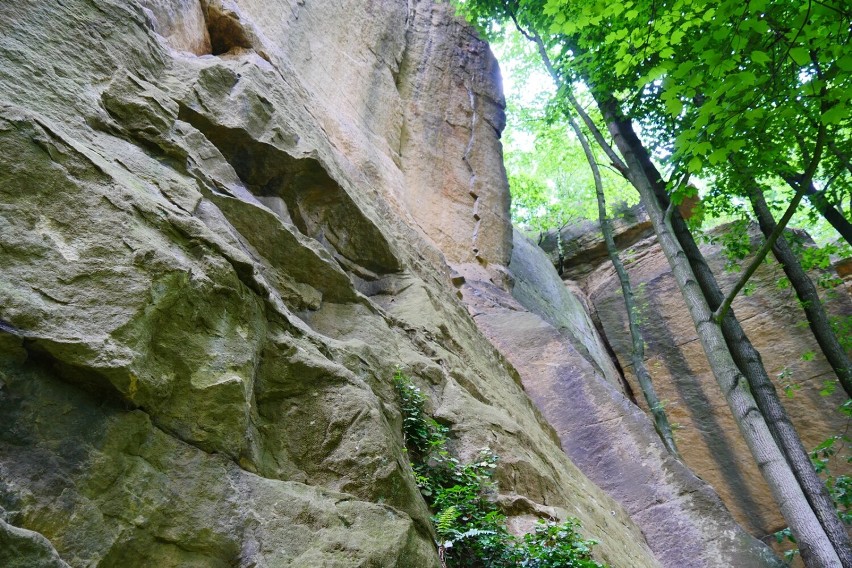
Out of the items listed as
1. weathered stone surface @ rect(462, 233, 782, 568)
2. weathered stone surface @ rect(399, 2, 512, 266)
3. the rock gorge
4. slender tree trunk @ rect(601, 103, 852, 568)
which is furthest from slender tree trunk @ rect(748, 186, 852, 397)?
weathered stone surface @ rect(399, 2, 512, 266)

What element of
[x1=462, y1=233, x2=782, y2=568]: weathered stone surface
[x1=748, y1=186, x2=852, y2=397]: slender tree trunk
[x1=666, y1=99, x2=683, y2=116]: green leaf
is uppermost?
[x1=666, y1=99, x2=683, y2=116]: green leaf

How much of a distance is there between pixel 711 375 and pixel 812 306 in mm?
4019

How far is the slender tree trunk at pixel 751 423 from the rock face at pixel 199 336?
1.74 meters

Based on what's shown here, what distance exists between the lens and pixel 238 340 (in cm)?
301

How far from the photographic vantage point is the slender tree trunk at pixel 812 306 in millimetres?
9680

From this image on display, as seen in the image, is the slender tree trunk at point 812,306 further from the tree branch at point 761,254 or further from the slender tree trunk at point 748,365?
the tree branch at point 761,254

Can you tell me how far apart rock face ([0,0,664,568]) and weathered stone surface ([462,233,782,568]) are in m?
0.64

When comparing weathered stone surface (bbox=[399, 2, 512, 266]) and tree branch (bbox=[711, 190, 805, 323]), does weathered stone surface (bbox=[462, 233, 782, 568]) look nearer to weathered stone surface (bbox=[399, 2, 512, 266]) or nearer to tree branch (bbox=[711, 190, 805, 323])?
weathered stone surface (bbox=[399, 2, 512, 266])

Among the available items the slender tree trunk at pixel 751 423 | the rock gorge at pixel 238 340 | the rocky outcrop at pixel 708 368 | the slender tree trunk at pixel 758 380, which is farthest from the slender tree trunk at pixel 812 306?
the rock gorge at pixel 238 340

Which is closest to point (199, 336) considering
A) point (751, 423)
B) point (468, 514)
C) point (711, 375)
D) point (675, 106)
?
point (468, 514)

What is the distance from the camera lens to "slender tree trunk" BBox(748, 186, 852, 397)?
968cm

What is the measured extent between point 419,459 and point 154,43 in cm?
385

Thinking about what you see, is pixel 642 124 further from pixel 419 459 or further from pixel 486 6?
pixel 419 459

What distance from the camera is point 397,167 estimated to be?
432 inches
